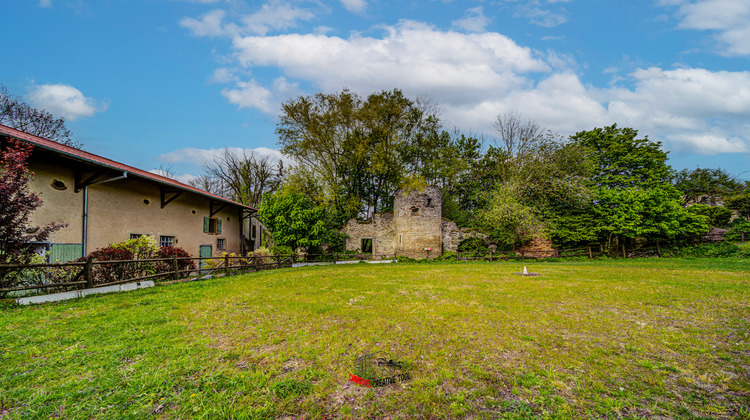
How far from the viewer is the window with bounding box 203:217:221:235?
1680 centimetres

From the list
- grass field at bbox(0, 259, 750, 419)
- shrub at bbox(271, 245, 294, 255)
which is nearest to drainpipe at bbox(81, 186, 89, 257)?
grass field at bbox(0, 259, 750, 419)

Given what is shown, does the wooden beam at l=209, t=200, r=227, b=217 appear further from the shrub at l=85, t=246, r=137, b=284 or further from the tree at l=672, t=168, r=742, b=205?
the tree at l=672, t=168, r=742, b=205

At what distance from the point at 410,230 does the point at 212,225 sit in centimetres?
1317

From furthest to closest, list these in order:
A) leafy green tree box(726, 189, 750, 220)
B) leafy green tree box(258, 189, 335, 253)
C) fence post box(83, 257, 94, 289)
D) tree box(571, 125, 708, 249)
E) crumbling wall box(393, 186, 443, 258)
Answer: leafy green tree box(726, 189, 750, 220) → crumbling wall box(393, 186, 443, 258) → tree box(571, 125, 708, 249) → leafy green tree box(258, 189, 335, 253) → fence post box(83, 257, 94, 289)

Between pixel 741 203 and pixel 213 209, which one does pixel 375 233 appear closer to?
pixel 213 209

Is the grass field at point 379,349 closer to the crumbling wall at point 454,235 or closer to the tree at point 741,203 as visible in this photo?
the crumbling wall at point 454,235

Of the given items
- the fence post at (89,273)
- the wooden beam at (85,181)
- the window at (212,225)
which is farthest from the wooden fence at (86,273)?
the window at (212,225)

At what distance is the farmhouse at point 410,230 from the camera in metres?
21.9

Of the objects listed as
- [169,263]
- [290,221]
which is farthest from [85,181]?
[290,221]

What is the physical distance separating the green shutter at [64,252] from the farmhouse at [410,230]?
1571cm

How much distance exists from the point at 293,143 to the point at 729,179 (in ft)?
142

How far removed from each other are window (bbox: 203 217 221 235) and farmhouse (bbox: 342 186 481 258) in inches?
360

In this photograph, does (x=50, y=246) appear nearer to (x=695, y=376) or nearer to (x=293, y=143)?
(x=695, y=376)

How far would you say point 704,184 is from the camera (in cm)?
2906
